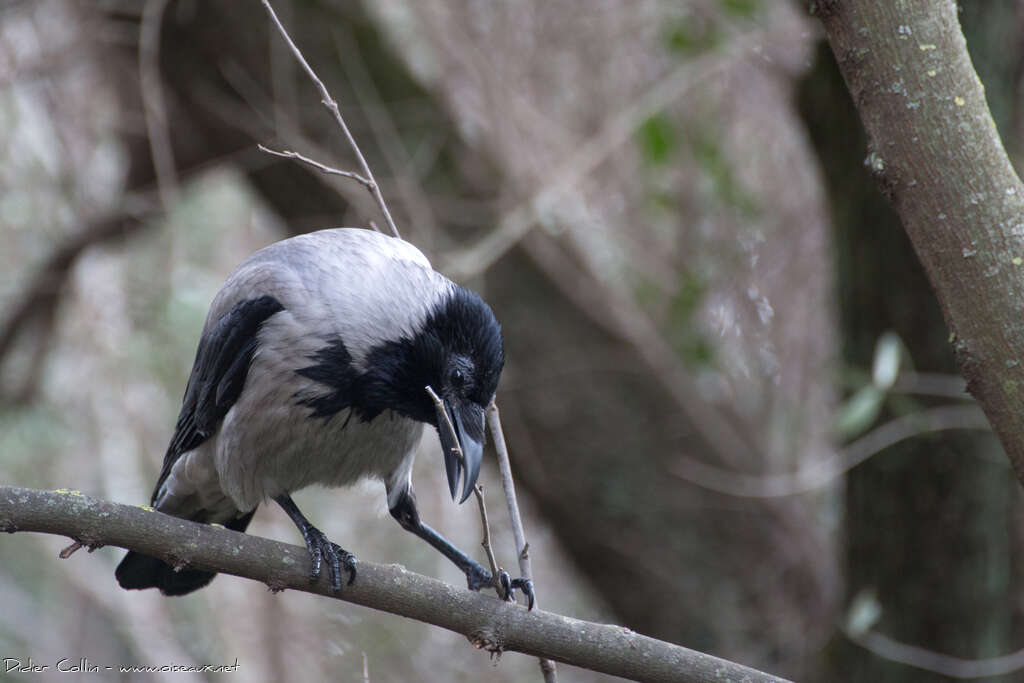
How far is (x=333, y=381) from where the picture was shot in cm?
288

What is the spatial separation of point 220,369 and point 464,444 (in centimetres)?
94

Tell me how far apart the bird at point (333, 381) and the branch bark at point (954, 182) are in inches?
42.6

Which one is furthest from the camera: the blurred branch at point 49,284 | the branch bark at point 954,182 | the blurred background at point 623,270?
the blurred branch at point 49,284

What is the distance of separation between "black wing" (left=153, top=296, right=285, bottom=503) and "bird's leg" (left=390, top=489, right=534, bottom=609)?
63cm

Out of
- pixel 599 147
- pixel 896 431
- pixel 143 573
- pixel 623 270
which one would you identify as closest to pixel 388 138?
pixel 599 147

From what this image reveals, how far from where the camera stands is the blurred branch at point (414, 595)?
83.1 inches

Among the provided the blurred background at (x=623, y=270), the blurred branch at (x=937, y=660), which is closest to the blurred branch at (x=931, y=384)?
the blurred background at (x=623, y=270)

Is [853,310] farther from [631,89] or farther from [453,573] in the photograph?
[453,573]

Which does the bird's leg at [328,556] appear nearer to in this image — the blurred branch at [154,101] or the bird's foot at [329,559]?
the bird's foot at [329,559]

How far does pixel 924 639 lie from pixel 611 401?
5.87 ft

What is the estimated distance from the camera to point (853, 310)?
4176 millimetres

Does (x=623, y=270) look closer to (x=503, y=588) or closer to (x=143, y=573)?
(x=143, y=573)

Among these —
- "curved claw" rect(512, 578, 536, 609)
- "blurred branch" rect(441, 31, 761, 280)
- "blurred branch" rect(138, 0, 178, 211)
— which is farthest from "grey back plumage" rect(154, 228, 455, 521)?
"blurred branch" rect(138, 0, 178, 211)

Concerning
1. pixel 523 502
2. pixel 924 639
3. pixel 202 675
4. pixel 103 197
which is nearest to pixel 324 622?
pixel 202 675
